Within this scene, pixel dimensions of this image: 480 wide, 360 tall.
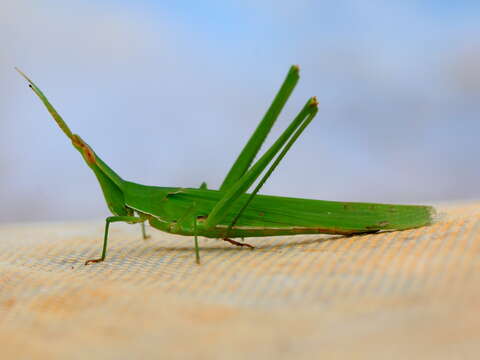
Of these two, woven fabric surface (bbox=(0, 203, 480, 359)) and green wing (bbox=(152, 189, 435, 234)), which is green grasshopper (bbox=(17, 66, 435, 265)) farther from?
woven fabric surface (bbox=(0, 203, 480, 359))

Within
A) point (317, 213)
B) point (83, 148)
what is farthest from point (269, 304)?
point (83, 148)

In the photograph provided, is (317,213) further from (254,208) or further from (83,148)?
(83,148)

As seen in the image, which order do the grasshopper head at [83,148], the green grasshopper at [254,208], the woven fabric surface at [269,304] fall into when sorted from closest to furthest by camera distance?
the woven fabric surface at [269,304], the green grasshopper at [254,208], the grasshopper head at [83,148]

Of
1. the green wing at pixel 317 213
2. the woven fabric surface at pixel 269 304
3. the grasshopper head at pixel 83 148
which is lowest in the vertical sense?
the woven fabric surface at pixel 269 304

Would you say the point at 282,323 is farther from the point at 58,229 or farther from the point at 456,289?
the point at 58,229

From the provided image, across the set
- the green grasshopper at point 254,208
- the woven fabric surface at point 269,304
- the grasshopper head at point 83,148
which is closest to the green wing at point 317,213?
the green grasshopper at point 254,208

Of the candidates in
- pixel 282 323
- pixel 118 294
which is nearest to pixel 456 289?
pixel 282 323

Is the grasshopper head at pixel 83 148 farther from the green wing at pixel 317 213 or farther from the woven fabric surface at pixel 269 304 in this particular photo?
the woven fabric surface at pixel 269 304
